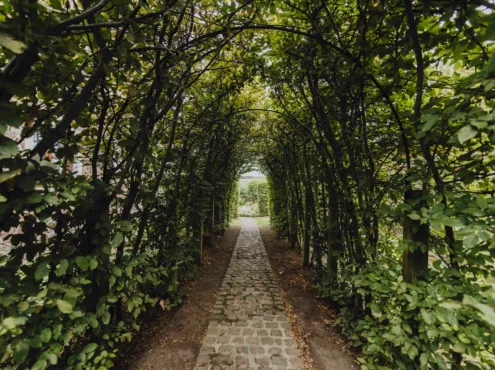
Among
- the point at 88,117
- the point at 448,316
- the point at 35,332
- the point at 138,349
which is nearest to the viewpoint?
the point at 448,316

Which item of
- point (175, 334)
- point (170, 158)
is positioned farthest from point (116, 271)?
point (175, 334)

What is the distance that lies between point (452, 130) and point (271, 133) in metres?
5.83

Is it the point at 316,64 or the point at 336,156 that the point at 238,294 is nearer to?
the point at 336,156

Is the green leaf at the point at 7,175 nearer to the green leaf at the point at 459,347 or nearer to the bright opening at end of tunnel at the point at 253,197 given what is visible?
the green leaf at the point at 459,347

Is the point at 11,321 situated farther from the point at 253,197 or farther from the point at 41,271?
the point at 253,197

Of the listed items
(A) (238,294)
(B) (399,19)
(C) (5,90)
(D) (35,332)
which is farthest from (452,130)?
(A) (238,294)

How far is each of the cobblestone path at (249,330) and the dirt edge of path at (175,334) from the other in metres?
0.14

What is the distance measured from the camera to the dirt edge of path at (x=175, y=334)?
237cm

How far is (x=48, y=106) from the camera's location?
1.76 m

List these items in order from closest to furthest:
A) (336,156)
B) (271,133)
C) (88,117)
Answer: (88,117) < (336,156) < (271,133)

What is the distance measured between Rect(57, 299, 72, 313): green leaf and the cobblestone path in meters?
1.60

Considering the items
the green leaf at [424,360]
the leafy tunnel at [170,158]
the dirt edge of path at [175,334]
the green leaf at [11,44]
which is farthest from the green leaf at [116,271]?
the green leaf at [424,360]

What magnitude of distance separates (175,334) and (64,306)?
79.6 inches

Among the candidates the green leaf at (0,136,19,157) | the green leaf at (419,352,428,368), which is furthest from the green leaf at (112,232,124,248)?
the green leaf at (419,352,428,368)
